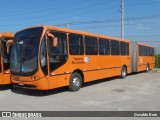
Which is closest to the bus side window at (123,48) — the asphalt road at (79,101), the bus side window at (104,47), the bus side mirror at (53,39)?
the bus side window at (104,47)

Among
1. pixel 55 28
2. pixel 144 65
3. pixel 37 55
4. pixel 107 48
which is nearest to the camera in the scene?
pixel 37 55

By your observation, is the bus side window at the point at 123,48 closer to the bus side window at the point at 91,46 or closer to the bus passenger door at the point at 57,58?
the bus side window at the point at 91,46

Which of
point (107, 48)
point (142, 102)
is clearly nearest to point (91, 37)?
point (107, 48)

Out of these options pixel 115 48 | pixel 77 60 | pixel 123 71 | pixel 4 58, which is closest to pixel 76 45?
pixel 77 60

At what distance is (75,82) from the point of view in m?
13.3

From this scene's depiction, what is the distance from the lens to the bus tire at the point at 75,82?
13.0m

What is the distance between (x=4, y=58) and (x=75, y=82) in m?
3.61

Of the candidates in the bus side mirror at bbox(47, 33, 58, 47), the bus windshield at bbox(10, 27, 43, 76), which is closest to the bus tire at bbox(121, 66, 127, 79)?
the bus side mirror at bbox(47, 33, 58, 47)

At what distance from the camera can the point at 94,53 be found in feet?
50.0

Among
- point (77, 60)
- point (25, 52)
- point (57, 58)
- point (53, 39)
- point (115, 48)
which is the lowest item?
point (77, 60)

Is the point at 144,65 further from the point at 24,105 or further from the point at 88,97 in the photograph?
the point at 24,105

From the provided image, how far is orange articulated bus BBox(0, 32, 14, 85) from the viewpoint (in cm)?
1327

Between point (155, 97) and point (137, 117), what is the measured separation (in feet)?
12.1

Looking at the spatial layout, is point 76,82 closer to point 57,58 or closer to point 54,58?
point 57,58
